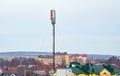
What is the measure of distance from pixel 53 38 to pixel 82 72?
22.1 feet

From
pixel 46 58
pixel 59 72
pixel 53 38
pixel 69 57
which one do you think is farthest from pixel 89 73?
pixel 46 58

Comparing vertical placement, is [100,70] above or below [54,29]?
below

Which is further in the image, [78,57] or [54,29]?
[78,57]

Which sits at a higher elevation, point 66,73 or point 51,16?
point 51,16

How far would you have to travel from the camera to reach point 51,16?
71750 millimetres

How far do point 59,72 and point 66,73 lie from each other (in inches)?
25.3

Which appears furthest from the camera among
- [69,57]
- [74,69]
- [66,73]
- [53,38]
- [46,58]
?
[46,58]

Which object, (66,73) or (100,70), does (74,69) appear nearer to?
(100,70)

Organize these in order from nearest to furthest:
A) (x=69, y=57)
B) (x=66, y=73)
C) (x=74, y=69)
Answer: (x=66, y=73) → (x=74, y=69) → (x=69, y=57)

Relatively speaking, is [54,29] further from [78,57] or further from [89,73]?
[78,57]

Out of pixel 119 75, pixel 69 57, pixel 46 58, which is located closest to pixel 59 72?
pixel 119 75

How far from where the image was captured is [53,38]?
6869cm

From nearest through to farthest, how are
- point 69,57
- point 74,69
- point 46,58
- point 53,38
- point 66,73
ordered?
point 66,73, point 74,69, point 53,38, point 69,57, point 46,58

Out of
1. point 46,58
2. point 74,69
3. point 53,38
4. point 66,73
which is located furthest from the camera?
point 46,58
